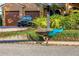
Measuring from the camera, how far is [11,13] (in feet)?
165

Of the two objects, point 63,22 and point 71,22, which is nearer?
point 71,22

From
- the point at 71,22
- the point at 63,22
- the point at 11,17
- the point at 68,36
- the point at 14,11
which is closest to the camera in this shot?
the point at 68,36

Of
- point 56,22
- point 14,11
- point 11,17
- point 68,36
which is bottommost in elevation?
point 11,17

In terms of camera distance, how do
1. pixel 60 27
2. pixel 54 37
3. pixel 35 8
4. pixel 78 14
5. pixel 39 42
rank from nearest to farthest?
1. pixel 39 42
2. pixel 54 37
3. pixel 60 27
4. pixel 78 14
5. pixel 35 8

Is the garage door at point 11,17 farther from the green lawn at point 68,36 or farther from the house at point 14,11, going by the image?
the green lawn at point 68,36

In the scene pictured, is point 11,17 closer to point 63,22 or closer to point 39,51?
point 63,22

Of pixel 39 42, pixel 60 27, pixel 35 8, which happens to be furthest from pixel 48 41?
pixel 35 8

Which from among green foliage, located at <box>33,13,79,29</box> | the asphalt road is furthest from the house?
the asphalt road

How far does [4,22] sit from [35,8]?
17.9 feet

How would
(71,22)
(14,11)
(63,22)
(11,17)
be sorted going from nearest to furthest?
(71,22)
(63,22)
(14,11)
(11,17)

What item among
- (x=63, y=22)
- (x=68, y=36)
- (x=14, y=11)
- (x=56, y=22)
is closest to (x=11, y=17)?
(x=14, y=11)

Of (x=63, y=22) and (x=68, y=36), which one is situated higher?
(x=63, y=22)

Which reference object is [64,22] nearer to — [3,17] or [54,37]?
[54,37]

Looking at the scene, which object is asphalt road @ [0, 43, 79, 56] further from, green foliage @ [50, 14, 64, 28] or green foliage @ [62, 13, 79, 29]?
green foliage @ [50, 14, 64, 28]
